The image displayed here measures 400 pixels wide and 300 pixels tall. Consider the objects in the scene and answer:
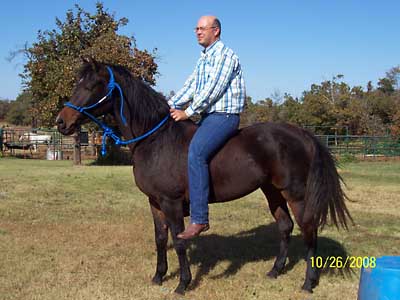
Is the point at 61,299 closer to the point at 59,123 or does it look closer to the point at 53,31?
the point at 59,123

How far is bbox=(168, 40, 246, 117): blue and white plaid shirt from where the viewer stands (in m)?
4.38

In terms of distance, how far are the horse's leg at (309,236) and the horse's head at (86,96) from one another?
240cm

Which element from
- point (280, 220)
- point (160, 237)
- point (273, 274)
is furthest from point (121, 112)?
point (273, 274)

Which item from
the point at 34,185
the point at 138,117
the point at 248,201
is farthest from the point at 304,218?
the point at 34,185

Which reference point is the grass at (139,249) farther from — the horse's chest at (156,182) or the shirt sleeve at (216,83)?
the shirt sleeve at (216,83)

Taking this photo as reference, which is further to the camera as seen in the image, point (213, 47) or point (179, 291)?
point (179, 291)

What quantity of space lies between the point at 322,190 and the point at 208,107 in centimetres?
154

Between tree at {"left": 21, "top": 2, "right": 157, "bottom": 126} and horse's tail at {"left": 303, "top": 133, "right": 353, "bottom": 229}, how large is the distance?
17.2 meters

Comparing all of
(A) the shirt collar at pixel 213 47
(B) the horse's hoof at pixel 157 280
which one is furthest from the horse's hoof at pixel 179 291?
(A) the shirt collar at pixel 213 47

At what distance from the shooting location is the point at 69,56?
21.5 meters

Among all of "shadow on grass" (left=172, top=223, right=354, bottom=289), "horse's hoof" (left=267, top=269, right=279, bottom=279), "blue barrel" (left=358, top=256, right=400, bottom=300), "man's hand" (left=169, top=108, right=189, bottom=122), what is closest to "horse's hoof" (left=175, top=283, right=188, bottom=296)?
"shadow on grass" (left=172, top=223, right=354, bottom=289)

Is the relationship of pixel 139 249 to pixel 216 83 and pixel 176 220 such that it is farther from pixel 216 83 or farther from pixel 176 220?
pixel 216 83

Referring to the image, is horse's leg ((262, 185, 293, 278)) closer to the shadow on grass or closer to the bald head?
the shadow on grass

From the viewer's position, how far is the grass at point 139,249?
479cm
